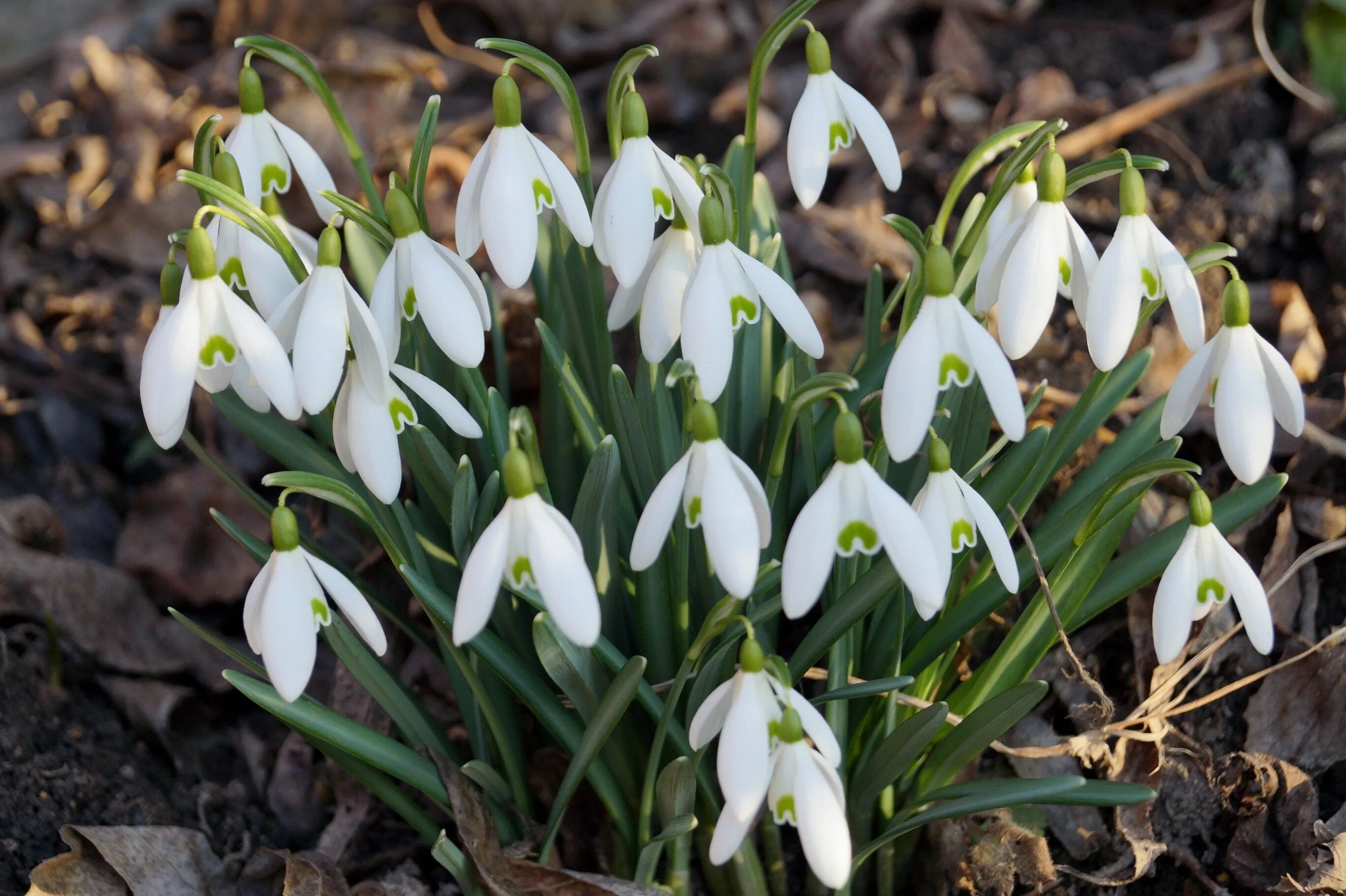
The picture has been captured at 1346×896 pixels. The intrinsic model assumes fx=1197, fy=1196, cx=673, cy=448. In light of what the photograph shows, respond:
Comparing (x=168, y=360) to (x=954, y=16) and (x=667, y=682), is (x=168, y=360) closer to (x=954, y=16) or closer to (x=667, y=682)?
(x=667, y=682)

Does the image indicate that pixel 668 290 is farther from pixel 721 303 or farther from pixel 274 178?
pixel 274 178

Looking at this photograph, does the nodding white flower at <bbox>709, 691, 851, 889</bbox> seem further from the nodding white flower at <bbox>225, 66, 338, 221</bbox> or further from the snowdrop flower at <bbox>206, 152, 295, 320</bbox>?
the nodding white flower at <bbox>225, 66, 338, 221</bbox>

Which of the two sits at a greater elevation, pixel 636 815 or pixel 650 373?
pixel 650 373

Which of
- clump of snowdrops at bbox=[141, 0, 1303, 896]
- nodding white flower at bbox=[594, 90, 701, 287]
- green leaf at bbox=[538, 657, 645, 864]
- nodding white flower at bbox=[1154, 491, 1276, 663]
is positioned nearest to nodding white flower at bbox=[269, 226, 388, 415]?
clump of snowdrops at bbox=[141, 0, 1303, 896]

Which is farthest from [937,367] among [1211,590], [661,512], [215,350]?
[215,350]

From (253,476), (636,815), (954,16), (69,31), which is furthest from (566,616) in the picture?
(69,31)

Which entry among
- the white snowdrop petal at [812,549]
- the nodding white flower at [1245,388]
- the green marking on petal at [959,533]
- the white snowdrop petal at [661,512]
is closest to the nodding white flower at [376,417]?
the white snowdrop petal at [661,512]
